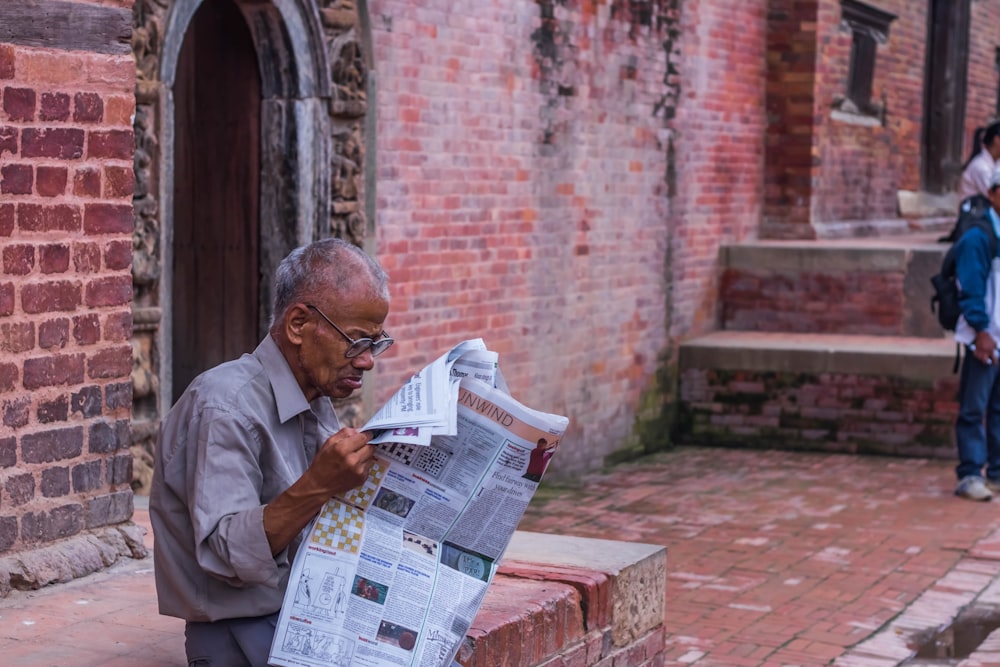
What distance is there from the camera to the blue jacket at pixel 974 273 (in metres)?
9.45

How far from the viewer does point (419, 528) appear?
3.53 meters

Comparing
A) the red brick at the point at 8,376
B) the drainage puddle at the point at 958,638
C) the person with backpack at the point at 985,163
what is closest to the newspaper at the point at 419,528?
the red brick at the point at 8,376

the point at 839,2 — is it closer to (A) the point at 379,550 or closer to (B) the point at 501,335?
(B) the point at 501,335

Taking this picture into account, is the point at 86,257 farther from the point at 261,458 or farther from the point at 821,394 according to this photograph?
the point at 821,394

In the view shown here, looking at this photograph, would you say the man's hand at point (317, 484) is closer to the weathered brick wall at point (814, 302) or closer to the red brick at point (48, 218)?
the red brick at point (48, 218)

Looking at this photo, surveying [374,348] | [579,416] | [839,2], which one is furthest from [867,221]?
[374,348]

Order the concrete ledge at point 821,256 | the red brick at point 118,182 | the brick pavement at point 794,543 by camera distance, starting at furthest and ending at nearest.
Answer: the concrete ledge at point 821,256 < the brick pavement at point 794,543 < the red brick at point 118,182

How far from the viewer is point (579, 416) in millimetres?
10828

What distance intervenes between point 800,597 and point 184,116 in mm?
4053

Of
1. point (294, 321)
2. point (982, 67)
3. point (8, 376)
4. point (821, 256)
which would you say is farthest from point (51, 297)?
point (982, 67)

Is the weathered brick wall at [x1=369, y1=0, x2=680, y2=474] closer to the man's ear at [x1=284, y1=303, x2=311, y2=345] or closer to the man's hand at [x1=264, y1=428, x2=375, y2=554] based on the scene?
the man's ear at [x1=284, y1=303, x2=311, y2=345]

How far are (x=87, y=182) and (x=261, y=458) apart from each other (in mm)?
1846

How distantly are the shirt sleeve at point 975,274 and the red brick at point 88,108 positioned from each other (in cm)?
601

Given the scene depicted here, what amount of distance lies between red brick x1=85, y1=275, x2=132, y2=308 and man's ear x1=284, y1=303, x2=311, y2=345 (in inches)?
65.6
